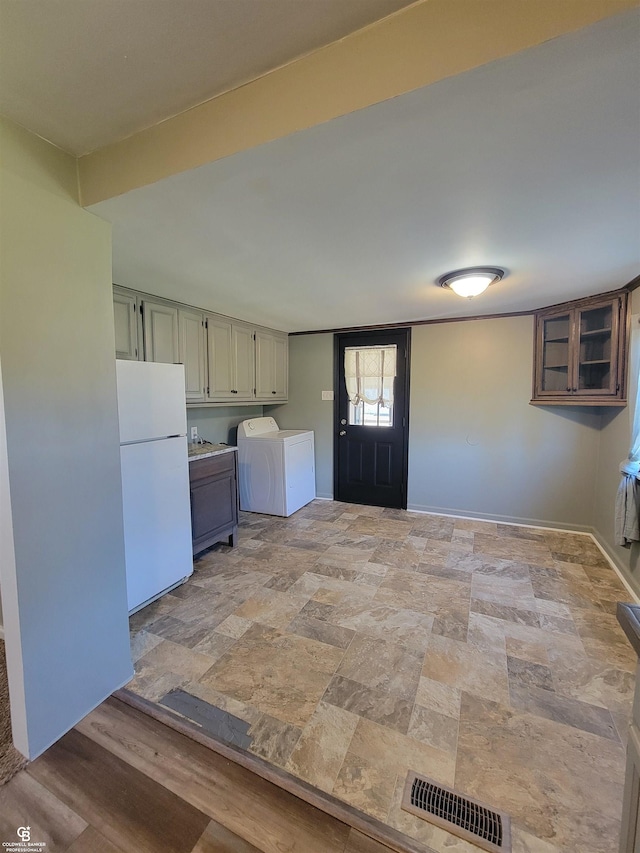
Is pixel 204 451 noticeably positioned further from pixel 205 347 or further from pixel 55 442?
pixel 55 442

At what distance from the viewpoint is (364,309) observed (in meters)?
3.26

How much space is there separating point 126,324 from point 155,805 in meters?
2.63

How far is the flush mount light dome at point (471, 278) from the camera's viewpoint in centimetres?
220

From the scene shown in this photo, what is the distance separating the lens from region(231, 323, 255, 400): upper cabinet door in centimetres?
361

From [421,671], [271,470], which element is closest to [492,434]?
[271,470]

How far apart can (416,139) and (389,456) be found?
3.43 metres

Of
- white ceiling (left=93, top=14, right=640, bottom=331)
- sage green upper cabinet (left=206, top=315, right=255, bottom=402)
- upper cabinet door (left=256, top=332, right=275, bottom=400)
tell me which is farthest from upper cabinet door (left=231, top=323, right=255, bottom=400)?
white ceiling (left=93, top=14, right=640, bottom=331)

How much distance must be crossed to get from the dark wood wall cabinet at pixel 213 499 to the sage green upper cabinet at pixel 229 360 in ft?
2.31

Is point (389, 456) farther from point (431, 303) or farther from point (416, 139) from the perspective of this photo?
point (416, 139)

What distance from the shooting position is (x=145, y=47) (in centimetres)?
91

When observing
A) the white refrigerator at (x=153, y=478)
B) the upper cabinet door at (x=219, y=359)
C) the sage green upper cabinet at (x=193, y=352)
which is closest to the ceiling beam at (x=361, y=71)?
the white refrigerator at (x=153, y=478)

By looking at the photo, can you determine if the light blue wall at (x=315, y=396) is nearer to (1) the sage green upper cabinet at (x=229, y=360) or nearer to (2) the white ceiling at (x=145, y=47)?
(1) the sage green upper cabinet at (x=229, y=360)

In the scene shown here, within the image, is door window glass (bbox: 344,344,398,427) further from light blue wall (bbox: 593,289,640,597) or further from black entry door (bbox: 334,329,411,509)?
light blue wall (bbox: 593,289,640,597)

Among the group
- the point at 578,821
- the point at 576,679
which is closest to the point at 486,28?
the point at 578,821
